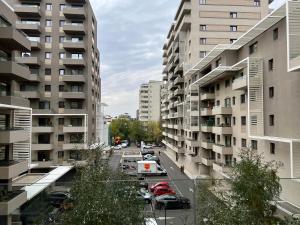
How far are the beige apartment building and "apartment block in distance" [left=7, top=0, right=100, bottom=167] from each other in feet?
53.8

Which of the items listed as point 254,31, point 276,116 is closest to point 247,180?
point 276,116

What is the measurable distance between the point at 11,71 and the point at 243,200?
15.6m

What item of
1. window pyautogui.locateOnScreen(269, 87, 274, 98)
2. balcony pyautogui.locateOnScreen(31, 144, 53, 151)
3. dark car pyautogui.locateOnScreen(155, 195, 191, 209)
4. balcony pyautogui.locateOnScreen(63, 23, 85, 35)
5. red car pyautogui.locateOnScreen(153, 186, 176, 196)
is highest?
balcony pyautogui.locateOnScreen(63, 23, 85, 35)

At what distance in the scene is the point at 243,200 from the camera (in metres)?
9.98

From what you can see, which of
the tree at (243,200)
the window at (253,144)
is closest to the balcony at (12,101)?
the tree at (243,200)

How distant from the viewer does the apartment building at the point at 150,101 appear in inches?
5074

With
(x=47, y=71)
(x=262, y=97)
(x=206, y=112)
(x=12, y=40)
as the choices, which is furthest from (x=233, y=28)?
(x=12, y=40)

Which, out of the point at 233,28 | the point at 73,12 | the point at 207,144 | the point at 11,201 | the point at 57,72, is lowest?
the point at 11,201

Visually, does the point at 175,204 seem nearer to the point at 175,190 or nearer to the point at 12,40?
the point at 175,190

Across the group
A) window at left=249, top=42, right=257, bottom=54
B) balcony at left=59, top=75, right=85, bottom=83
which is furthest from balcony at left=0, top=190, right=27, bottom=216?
balcony at left=59, top=75, right=85, bottom=83

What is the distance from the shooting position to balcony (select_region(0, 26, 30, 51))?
19031 millimetres

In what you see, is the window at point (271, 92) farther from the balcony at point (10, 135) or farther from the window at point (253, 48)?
the balcony at point (10, 135)

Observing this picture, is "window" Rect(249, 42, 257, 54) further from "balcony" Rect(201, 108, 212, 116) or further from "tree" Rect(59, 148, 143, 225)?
"tree" Rect(59, 148, 143, 225)

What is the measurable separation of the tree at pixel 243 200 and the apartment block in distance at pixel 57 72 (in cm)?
3267
